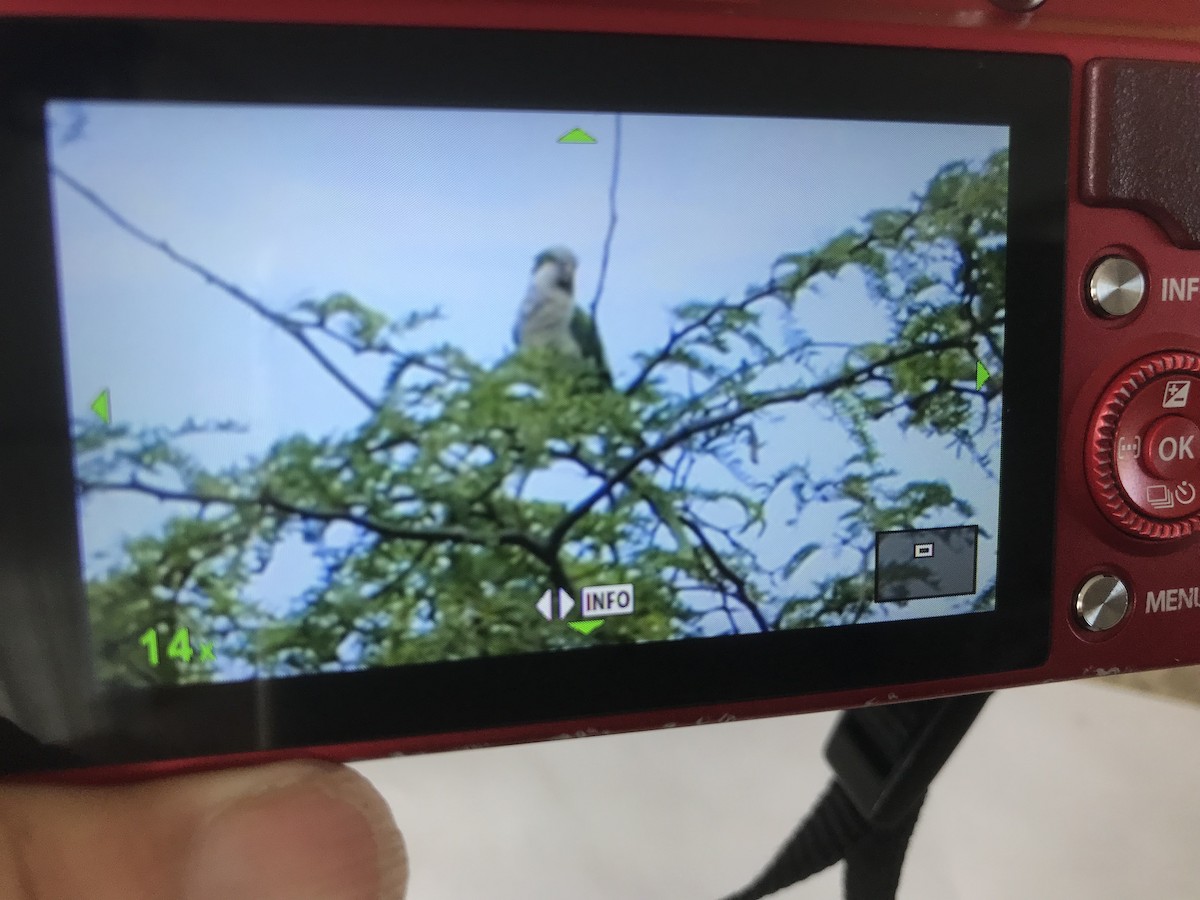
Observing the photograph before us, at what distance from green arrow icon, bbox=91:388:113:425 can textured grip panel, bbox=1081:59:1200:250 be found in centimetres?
42

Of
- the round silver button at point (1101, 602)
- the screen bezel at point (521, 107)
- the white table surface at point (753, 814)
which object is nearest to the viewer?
the screen bezel at point (521, 107)

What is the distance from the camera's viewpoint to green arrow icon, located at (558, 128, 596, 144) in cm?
34

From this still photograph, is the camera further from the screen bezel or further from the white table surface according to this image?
the white table surface

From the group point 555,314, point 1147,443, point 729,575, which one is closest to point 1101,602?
point 1147,443

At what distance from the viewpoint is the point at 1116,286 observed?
41 cm

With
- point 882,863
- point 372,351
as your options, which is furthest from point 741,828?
point 372,351

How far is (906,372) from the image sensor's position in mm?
392

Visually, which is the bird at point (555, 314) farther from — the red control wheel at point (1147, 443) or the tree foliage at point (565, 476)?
the red control wheel at point (1147, 443)

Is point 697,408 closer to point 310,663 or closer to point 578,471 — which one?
point 578,471

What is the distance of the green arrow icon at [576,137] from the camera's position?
0.34 m

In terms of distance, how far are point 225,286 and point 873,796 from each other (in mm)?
415

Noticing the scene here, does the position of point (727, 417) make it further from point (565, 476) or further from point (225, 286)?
point (225, 286)

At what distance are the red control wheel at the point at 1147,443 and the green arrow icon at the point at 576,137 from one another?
0.27 m

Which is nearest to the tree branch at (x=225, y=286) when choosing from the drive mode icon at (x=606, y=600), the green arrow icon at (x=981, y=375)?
the drive mode icon at (x=606, y=600)
